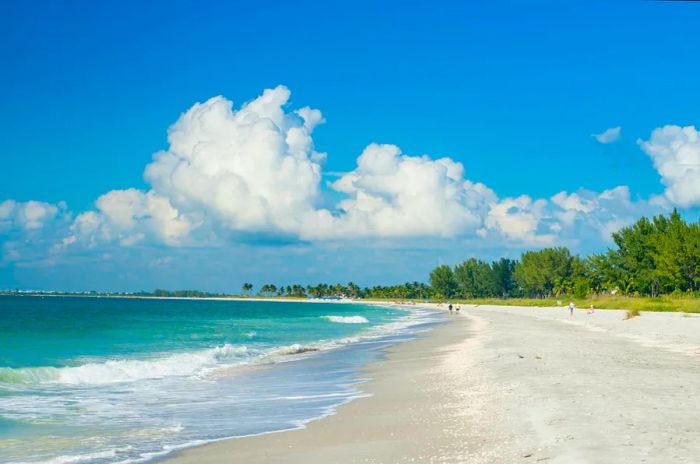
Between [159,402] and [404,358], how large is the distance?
12966 mm

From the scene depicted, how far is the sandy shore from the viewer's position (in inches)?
337

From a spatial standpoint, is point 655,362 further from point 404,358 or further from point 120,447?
point 120,447

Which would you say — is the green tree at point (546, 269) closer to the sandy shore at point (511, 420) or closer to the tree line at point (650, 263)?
the tree line at point (650, 263)

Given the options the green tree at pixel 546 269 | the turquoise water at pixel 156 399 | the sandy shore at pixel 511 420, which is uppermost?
the green tree at pixel 546 269

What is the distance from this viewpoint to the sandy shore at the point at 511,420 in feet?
28.1

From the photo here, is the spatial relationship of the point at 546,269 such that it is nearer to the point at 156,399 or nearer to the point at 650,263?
the point at 650,263

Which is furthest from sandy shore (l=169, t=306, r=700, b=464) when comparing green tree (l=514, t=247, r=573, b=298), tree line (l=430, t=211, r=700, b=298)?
green tree (l=514, t=247, r=573, b=298)

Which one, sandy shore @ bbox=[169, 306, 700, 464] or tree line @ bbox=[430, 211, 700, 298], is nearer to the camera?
sandy shore @ bbox=[169, 306, 700, 464]

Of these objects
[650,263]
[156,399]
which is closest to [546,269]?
[650,263]

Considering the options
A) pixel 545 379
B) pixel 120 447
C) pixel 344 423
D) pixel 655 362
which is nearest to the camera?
pixel 120 447

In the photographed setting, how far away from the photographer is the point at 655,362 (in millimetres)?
19391

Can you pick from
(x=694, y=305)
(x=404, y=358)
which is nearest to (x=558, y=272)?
(x=694, y=305)

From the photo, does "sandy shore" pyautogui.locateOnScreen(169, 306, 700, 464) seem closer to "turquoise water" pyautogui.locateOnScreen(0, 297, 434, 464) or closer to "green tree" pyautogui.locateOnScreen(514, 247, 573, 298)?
"turquoise water" pyautogui.locateOnScreen(0, 297, 434, 464)

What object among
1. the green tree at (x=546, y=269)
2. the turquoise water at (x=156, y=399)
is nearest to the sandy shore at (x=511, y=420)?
the turquoise water at (x=156, y=399)
